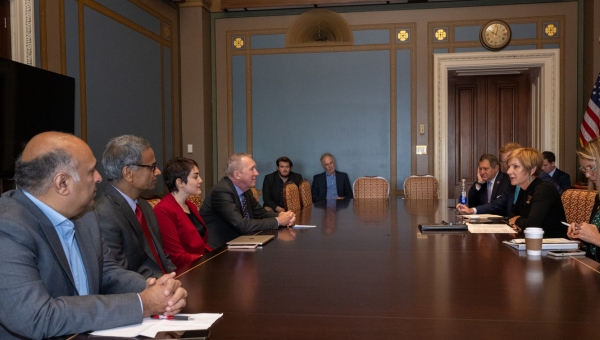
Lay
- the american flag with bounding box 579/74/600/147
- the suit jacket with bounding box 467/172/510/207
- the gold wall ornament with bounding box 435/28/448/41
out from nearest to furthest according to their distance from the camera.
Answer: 1. the suit jacket with bounding box 467/172/510/207
2. the american flag with bounding box 579/74/600/147
3. the gold wall ornament with bounding box 435/28/448/41

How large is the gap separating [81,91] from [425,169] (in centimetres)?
467

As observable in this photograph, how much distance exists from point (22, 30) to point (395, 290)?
4.23 m

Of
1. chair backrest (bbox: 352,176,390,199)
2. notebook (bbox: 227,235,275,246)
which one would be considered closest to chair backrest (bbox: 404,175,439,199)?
chair backrest (bbox: 352,176,390,199)

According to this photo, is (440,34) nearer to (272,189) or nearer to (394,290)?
(272,189)

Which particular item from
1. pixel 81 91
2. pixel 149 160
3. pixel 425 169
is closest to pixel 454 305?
pixel 149 160

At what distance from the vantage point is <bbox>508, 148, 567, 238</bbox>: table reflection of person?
12.3ft

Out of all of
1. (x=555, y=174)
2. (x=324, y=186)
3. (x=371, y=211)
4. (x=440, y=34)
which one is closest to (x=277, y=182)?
(x=324, y=186)

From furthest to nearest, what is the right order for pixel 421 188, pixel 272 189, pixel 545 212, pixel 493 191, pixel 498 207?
pixel 272 189, pixel 421 188, pixel 493 191, pixel 498 207, pixel 545 212

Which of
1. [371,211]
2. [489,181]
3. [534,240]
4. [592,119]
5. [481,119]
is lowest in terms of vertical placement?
[371,211]

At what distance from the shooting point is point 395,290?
2.01 meters

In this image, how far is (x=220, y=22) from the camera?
28.3ft

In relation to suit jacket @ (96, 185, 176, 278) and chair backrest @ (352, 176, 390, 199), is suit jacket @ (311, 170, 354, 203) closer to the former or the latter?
chair backrest @ (352, 176, 390, 199)

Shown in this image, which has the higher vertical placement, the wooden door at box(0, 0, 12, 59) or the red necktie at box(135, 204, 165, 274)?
the wooden door at box(0, 0, 12, 59)

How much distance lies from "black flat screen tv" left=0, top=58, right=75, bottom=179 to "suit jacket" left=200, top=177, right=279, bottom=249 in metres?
1.62
